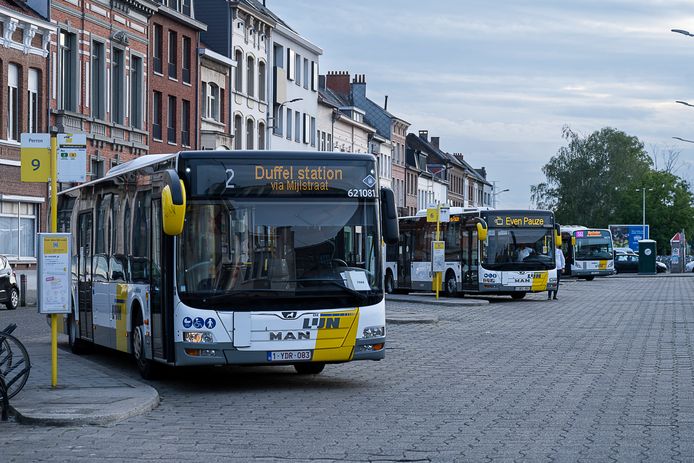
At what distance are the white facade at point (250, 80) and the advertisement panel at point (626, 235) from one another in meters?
39.0

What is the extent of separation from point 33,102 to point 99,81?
5533mm

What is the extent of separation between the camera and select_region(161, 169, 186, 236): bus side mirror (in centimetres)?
1416

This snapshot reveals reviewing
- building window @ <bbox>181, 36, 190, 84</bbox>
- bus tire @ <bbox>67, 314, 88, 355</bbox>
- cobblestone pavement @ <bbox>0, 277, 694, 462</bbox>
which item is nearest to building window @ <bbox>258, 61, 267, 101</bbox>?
building window @ <bbox>181, 36, 190, 84</bbox>

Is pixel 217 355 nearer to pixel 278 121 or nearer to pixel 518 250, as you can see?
pixel 518 250

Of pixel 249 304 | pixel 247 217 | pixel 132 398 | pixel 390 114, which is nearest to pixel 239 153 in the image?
pixel 247 217

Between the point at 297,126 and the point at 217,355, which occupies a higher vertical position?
the point at 297,126

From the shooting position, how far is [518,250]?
1644 inches

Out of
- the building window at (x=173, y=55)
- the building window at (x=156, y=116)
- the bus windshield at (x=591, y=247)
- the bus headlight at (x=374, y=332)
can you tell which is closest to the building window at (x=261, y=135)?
the building window at (x=173, y=55)

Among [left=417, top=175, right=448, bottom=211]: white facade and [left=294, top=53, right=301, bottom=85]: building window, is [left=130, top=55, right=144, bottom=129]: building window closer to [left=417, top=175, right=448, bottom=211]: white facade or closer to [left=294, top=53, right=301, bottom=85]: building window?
[left=294, top=53, right=301, bottom=85]: building window

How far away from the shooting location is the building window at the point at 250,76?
233 feet

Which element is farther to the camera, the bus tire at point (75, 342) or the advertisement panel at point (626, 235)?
the advertisement panel at point (626, 235)

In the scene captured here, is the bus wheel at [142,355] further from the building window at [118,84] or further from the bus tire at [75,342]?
the building window at [118,84]

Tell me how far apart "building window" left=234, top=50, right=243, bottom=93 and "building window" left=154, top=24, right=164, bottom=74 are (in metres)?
12.4

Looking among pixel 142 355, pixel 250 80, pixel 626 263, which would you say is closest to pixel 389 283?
pixel 250 80
